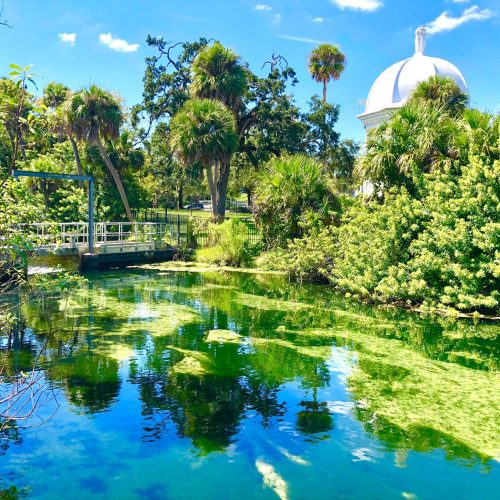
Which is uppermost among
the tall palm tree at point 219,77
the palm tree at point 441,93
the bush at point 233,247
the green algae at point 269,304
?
the tall palm tree at point 219,77

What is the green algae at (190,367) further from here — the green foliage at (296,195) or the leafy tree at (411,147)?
the green foliage at (296,195)

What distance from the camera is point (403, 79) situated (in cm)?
3381

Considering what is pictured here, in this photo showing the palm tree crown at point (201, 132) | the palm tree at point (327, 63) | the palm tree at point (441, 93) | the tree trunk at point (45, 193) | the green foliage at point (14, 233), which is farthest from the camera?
the palm tree at point (327, 63)

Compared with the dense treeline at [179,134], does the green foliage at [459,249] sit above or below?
below

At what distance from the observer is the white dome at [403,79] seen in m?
33.4

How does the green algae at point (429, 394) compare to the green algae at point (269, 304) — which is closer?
the green algae at point (429, 394)

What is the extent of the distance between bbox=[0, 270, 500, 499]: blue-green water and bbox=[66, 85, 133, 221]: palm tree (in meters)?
16.3

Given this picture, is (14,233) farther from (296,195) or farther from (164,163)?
(164,163)

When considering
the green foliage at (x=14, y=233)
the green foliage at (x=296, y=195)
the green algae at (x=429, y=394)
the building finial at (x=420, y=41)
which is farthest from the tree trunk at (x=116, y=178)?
the building finial at (x=420, y=41)

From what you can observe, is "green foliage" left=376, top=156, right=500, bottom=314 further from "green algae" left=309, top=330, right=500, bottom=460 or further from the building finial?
the building finial

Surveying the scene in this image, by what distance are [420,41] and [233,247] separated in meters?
24.9

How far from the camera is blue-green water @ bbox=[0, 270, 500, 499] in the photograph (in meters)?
4.91

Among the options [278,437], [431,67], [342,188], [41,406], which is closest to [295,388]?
[278,437]

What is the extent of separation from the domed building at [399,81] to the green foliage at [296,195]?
15.0m
